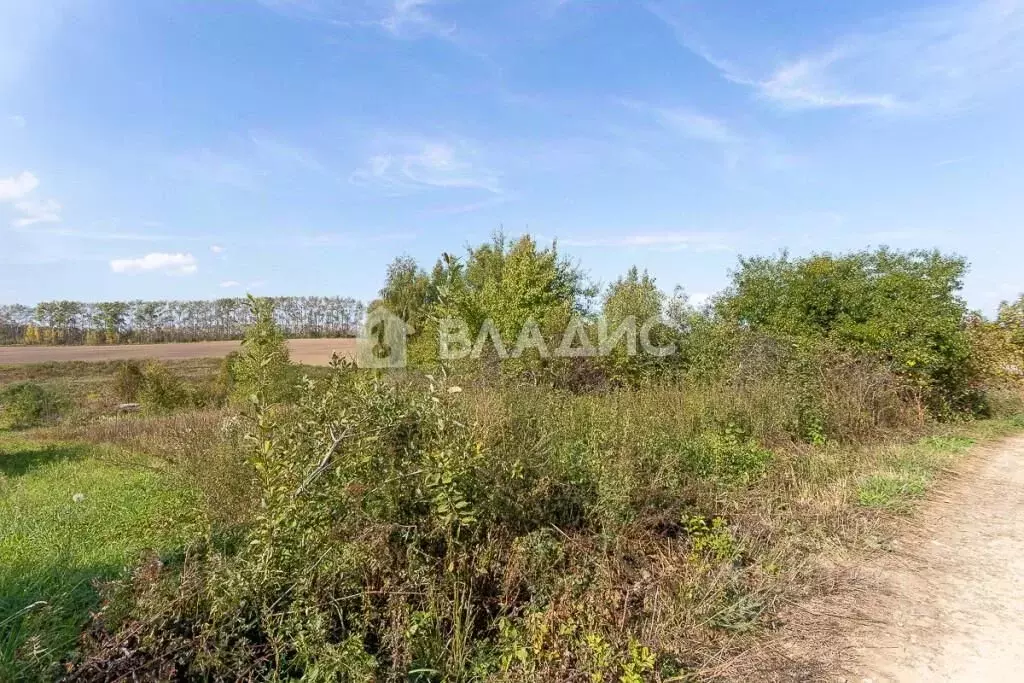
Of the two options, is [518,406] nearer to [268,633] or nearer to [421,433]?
[421,433]

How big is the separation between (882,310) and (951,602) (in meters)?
7.64

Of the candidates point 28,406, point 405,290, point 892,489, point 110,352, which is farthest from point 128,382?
point 892,489

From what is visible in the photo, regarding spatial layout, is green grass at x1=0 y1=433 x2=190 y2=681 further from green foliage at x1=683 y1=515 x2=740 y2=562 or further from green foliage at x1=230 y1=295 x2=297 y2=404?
green foliage at x1=683 y1=515 x2=740 y2=562

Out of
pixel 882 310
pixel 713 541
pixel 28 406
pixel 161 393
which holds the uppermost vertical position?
pixel 882 310

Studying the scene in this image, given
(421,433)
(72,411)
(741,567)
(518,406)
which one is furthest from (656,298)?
(72,411)

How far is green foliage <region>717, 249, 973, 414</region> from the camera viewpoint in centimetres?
965

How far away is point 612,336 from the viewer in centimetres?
1273

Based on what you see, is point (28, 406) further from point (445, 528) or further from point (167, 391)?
point (445, 528)

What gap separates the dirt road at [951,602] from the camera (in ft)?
10.1

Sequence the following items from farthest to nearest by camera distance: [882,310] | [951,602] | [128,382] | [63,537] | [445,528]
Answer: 1. [128,382]
2. [882,310]
3. [63,537]
4. [951,602]
5. [445,528]

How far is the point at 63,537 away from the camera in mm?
4262

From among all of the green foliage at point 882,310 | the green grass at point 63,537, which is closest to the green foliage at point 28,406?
the green grass at point 63,537

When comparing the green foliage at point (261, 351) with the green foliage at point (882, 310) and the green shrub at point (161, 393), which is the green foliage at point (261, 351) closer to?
the green foliage at point (882, 310)

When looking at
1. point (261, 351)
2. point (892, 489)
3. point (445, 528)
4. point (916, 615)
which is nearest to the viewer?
point (261, 351)
